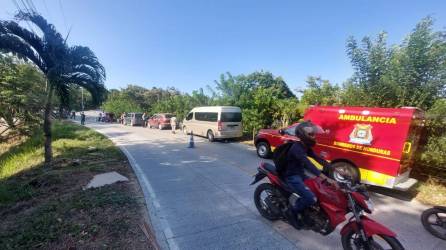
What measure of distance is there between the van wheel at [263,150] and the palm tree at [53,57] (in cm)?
654

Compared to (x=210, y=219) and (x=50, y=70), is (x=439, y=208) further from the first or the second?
(x=50, y=70)

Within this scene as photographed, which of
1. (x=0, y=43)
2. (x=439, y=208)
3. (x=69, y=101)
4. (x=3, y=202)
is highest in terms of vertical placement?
(x=0, y=43)

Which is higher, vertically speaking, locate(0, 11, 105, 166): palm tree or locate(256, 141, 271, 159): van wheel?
locate(0, 11, 105, 166): palm tree

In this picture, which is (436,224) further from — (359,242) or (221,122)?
(221,122)

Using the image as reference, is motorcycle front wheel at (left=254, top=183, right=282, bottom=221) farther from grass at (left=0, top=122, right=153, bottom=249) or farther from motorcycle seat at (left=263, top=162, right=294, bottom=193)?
grass at (left=0, top=122, right=153, bottom=249)

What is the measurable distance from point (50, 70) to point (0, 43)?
1.25m

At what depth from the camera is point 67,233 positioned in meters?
3.46

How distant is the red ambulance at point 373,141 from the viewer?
5332 millimetres

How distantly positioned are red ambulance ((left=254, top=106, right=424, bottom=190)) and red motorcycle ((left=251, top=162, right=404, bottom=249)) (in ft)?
8.90

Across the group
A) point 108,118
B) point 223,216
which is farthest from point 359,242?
point 108,118

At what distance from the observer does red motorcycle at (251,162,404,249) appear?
280cm

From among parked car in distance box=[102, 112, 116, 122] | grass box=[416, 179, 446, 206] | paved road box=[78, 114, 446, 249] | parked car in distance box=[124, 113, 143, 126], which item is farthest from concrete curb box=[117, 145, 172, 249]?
parked car in distance box=[102, 112, 116, 122]

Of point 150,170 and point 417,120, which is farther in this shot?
point 150,170

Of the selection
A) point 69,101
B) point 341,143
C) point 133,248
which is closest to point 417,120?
point 341,143
